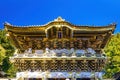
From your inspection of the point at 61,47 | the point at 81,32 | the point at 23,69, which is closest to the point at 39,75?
the point at 23,69

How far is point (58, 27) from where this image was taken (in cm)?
2098

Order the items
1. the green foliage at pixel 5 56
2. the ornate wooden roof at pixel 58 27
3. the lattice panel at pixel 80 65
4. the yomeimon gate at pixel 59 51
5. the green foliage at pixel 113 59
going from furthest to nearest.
Result: the green foliage at pixel 5 56 → the green foliage at pixel 113 59 → the ornate wooden roof at pixel 58 27 → the lattice panel at pixel 80 65 → the yomeimon gate at pixel 59 51

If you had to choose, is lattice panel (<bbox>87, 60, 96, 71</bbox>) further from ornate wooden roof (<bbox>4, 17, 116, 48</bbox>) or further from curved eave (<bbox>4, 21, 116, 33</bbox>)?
curved eave (<bbox>4, 21, 116, 33</bbox>)

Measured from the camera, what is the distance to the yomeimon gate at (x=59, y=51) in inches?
809

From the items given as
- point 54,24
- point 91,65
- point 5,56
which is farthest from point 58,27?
point 5,56

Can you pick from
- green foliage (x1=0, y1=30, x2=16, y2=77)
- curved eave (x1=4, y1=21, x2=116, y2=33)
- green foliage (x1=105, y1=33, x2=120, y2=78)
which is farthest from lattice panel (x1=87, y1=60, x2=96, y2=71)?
green foliage (x1=0, y1=30, x2=16, y2=77)

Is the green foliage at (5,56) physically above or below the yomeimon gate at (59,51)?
above

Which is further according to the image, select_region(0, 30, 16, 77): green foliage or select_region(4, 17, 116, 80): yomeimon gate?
select_region(0, 30, 16, 77): green foliage

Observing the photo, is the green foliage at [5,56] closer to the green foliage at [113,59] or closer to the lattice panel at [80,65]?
the green foliage at [113,59]

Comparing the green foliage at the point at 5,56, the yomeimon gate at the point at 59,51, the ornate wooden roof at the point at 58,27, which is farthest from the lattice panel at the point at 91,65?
the green foliage at the point at 5,56

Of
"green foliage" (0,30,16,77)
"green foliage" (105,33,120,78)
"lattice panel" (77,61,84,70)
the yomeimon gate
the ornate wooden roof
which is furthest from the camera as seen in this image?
"green foliage" (0,30,16,77)

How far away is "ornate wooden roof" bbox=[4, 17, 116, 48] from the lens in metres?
20.9

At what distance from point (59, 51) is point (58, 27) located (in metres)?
2.14

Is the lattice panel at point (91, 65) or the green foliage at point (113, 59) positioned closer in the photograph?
the lattice panel at point (91, 65)
